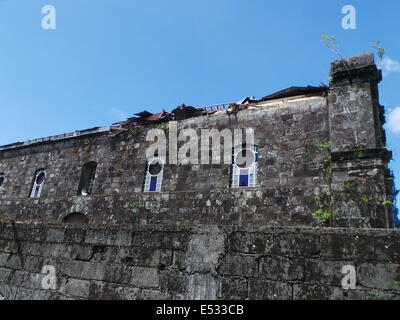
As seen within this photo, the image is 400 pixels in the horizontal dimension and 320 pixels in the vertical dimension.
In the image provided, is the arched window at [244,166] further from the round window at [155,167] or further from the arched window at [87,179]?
the arched window at [87,179]

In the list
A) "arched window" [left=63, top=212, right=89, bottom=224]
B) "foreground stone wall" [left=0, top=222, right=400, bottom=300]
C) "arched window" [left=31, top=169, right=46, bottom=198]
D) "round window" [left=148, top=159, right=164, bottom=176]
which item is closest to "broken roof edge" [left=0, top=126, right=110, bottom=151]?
"arched window" [left=31, top=169, right=46, bottom=198]

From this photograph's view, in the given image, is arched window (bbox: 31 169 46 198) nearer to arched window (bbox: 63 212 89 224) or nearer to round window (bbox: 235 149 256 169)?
arched window (bbox: 63 212 89 224)

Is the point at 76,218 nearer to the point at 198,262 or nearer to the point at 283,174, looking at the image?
the point at 283,174

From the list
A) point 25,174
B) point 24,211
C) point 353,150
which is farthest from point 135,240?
A: point 25,174

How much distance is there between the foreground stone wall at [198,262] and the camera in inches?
110

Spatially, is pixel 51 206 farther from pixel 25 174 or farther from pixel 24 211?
pixel 25 174

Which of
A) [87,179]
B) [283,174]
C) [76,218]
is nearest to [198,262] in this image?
[283,174]

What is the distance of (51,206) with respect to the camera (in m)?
12.9

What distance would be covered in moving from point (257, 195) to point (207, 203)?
1.64 metres

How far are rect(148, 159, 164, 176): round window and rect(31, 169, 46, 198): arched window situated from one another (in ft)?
20.1

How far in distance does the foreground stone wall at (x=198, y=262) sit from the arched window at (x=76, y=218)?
751 cm

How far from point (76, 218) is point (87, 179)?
1.95 m

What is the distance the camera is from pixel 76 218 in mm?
12008

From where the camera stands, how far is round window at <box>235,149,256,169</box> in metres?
9.80
